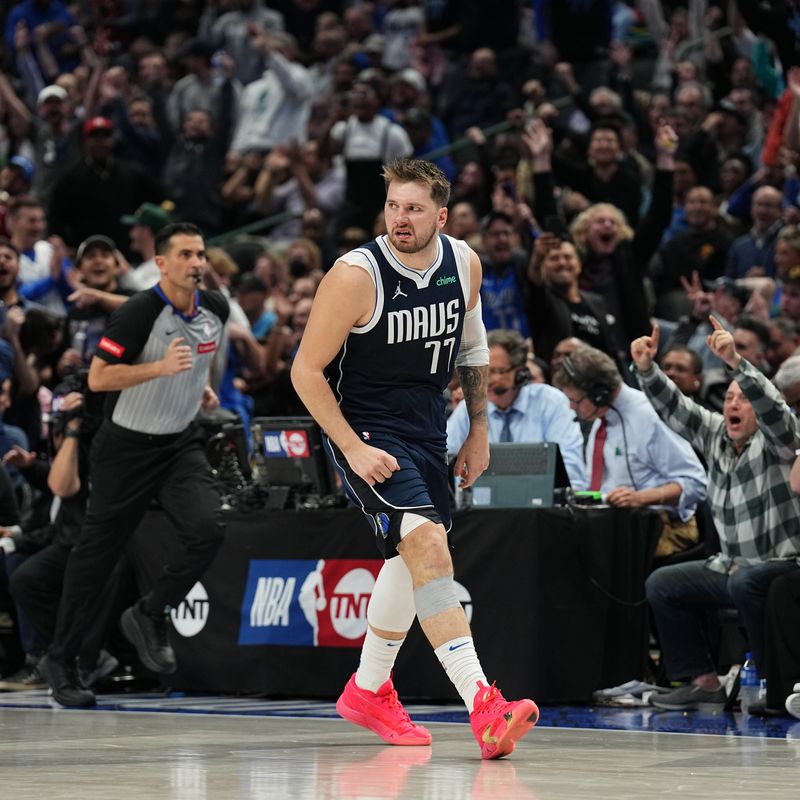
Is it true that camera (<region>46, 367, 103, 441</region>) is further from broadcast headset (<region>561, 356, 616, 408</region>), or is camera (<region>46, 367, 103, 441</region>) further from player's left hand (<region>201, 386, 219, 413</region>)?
broadcast headset (<region>561, 356, 616, 408</region>)

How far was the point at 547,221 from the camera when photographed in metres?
11.0

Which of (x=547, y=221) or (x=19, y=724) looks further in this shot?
(x=547, y=221)

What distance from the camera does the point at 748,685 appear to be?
8461 millimetres

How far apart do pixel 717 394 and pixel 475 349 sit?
351 centimetres

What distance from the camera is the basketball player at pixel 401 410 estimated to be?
6.05 m

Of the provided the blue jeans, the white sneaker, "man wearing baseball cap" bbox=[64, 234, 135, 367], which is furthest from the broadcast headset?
"man wearing baseball cap" bbox=[64, 234, 135, 367]

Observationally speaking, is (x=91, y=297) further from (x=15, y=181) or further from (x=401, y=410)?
(x=15, y=181)

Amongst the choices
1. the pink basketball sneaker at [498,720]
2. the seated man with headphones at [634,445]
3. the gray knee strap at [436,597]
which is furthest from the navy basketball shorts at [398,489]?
the seated man with headphones at [634,445]

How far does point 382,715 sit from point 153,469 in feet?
7.62

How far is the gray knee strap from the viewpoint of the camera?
237 inches

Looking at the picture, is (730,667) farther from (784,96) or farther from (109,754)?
(784,96)

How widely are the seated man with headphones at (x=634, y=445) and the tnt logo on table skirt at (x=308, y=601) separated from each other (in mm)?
1394

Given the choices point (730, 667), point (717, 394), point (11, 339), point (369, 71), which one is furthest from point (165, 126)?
point (730, 667)

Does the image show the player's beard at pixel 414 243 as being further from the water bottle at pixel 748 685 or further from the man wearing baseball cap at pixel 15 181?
the man wearing baseball cap at pixel 15 181
